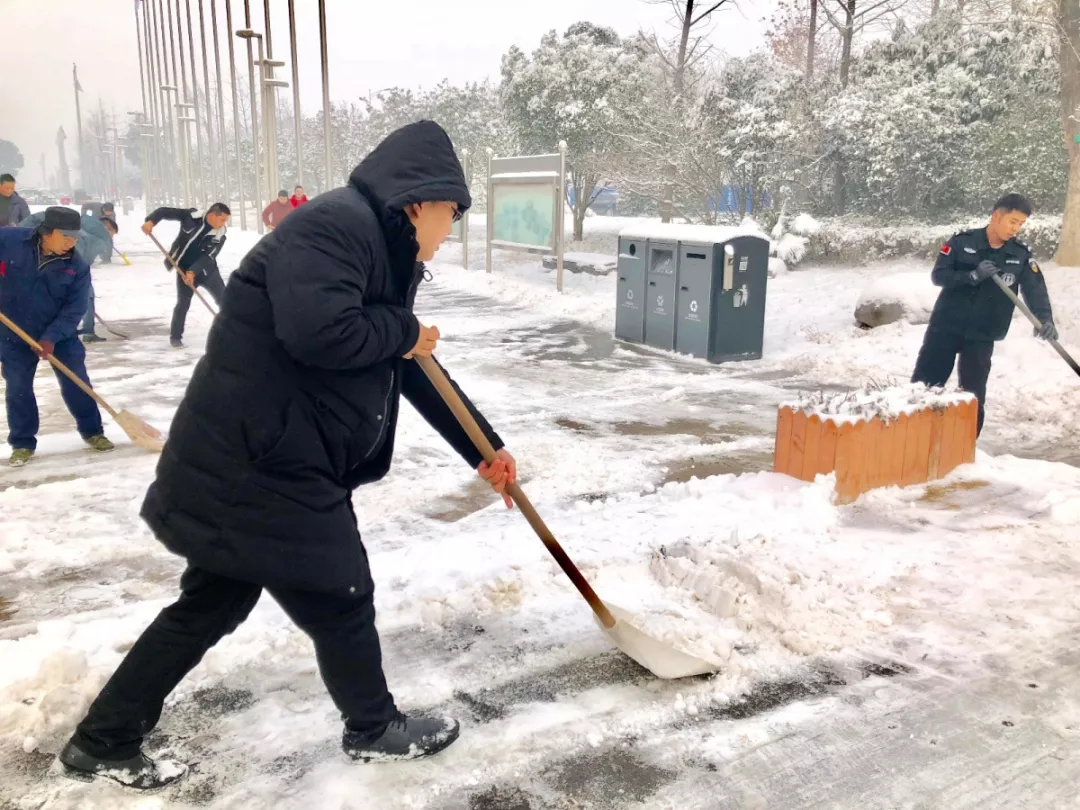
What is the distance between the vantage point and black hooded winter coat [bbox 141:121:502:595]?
1.88 meters

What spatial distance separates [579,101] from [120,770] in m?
20.3

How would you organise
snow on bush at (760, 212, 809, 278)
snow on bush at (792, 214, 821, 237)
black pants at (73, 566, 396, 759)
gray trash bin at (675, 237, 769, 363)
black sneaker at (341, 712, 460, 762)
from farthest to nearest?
snow on bush at (792, 214, 821, 237) < snow on bush at (760, 212, 809, 278) < gray trash bin at (675, 237, 769, 363) < black sneaker at (341, 712, 460, 762) < black pants at (73, 566, 396, 759)

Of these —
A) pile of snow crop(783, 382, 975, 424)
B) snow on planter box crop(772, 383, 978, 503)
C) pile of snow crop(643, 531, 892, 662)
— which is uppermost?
pile of snow crop(783, 382, 975, 424)

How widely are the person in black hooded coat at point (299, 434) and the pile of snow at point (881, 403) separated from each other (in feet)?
9.95

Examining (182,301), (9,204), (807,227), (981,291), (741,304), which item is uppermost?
(9,204)

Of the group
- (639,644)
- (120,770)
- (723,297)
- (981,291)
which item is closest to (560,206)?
(723,297)

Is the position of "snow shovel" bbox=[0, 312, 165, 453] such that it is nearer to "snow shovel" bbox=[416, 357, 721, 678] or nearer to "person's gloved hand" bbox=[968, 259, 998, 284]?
"snow shovel" bbox=[416, 357, 721, 678]

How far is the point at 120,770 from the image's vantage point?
87.0 inches

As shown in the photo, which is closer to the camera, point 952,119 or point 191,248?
point 191,248

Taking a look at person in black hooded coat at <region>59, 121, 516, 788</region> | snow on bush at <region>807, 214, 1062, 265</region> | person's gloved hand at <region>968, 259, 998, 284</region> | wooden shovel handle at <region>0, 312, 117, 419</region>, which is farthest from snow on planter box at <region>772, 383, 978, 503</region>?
snow on bush at <region>807, 214, 1062, 265</region>

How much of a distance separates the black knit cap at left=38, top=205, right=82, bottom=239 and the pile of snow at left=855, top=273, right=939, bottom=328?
7.92m

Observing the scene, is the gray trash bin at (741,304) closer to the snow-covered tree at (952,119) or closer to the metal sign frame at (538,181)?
the metal sign frame at (538,181)

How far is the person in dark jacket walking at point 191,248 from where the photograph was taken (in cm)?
963

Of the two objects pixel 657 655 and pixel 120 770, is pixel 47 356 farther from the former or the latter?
pixel 657 655
